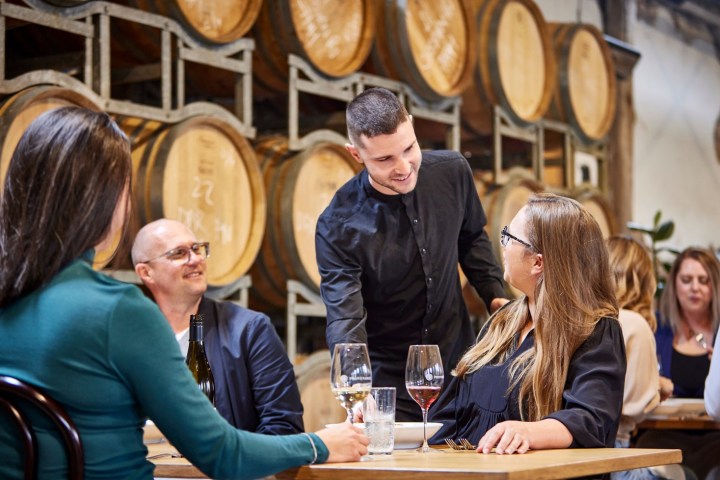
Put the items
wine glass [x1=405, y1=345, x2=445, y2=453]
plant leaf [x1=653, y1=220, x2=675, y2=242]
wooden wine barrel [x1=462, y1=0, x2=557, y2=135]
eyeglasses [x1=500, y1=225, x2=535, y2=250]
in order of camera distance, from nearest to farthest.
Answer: wine glass [x1=405, y1=345, x2=445, y2=453]
eyeglasses [x1=500, y1=225, x2=535, y2=250]
wooden wine barrel [x1=462, y1=0, x2=557, y2=135]
plant leaf [x1=653, y1=220, x2=675, y2=242]

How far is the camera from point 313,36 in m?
4.89

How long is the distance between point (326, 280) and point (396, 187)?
40 cm

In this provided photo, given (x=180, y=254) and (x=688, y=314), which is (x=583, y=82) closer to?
(x=688, y=314)

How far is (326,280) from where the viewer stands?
339 centimetres

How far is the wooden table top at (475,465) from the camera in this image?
1916 millimetres

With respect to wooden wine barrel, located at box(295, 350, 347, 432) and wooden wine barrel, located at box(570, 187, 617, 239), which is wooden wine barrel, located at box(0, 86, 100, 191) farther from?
wooden wine barrel, located at box(570, 187, 617, 239)

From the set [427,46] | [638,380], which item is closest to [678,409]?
[638,380]

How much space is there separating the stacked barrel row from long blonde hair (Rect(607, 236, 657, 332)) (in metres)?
1.33

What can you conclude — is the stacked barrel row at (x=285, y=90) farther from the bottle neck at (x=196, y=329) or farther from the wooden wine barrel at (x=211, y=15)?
the bottle neck at (x=196, y=329)

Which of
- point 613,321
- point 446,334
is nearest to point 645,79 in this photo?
point 446,334

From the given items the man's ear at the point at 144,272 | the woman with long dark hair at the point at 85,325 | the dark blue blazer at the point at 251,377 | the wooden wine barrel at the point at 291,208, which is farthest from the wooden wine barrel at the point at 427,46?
the woman with long dark hair at the point at 85,325

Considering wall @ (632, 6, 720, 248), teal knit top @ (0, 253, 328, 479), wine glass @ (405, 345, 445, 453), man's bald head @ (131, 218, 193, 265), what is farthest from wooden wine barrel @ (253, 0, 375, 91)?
wall @ (632, 6, 720, 248)

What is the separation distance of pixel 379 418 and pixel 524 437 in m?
0.32

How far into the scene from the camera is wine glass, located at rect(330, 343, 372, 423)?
2279mm
